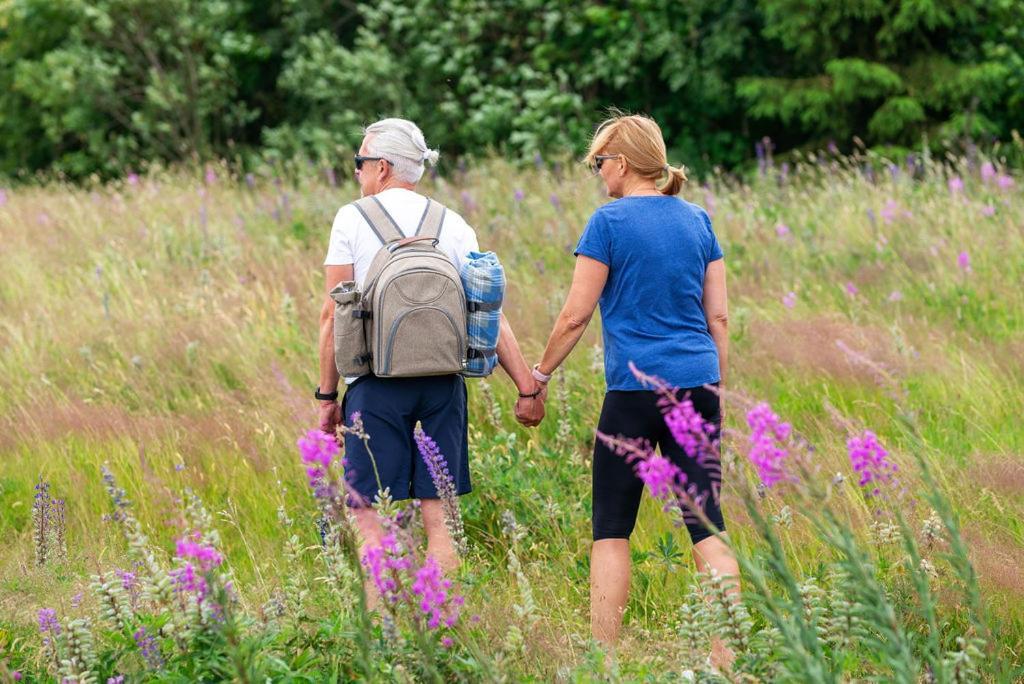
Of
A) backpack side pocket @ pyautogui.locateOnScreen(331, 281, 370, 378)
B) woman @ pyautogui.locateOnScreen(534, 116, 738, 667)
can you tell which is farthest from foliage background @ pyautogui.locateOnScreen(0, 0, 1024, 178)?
woman @ pyautogui.locateOnScreen(534, 116, 738, 667)

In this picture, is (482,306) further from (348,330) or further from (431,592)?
(431,592)

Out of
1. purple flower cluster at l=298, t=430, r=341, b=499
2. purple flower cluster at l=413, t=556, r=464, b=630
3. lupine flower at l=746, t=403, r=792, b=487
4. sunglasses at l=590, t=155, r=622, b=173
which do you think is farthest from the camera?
sunglasses at l=590, t=155, r=622, b=173

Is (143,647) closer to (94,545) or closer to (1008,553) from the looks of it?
(94,545)

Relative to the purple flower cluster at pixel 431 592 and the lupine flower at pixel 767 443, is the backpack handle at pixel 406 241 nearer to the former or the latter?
the purple flower cluster at pixel 431 592

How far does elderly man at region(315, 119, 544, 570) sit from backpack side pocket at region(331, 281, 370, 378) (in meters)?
0.11

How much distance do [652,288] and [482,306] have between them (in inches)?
23.8

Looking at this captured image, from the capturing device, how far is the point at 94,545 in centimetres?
461

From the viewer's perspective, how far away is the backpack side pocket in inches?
142

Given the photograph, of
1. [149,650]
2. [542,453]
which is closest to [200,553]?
[149,650]

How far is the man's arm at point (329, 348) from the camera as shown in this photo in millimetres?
3750

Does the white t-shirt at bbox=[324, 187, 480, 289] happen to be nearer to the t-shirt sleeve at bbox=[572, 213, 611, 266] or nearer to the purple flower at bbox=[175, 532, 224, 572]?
the t-shirt sleeve at bbox=[572, 213, 611, 266]

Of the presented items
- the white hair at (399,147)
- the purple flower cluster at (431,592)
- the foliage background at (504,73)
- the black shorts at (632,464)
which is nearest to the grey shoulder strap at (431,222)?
the white hair at (399,147)

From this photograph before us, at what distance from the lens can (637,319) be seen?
347 cm

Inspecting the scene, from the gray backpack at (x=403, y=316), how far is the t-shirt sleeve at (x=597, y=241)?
1.47 feet
